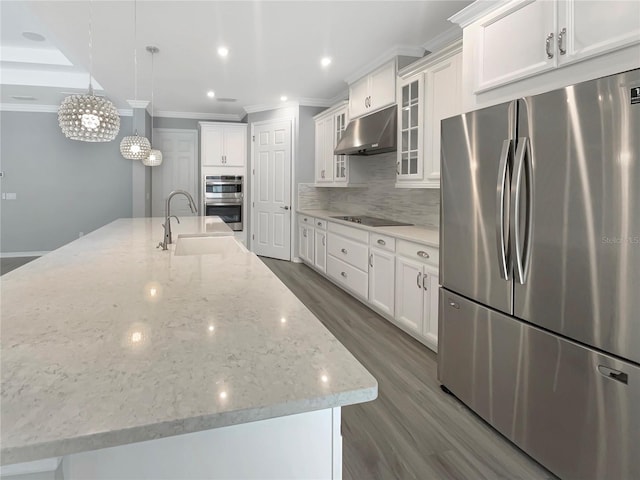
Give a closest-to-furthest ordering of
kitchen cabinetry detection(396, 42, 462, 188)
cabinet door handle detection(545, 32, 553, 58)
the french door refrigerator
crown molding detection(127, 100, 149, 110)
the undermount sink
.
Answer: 1. the french door refrigerator
2. cabinet door handle detection(545, 32, 553, 58)
3. the undermount sink
4. kitchen cabinetry detection(396, 42, 462, 188)
5. crown molding detection(127, 100, 149, 110)

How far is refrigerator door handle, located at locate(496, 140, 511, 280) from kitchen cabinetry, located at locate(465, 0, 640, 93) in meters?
0.45

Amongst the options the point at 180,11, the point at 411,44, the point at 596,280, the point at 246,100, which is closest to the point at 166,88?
the point at 246,100

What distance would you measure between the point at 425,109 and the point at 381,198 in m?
1.67

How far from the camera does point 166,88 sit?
5570mm

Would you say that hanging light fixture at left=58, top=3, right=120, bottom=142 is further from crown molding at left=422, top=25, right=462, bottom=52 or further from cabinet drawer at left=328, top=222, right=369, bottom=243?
crown molding at left=422, top=25, right=462, bottom=52

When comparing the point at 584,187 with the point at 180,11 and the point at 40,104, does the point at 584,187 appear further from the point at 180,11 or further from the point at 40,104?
the point at 40,104

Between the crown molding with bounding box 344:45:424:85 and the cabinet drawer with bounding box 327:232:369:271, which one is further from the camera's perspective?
the cabinet drawer with bounding box 327:232:369:271

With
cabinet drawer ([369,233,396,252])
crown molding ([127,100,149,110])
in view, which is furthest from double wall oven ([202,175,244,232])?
cabinet drawer ([369,233,396,252])

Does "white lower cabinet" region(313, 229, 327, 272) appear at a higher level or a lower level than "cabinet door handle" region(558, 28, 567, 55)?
lower

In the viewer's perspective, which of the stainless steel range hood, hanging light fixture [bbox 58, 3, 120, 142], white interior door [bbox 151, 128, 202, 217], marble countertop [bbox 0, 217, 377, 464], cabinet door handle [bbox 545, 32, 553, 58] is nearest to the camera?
marble countertop [bbox 0, 217, 377, 464]

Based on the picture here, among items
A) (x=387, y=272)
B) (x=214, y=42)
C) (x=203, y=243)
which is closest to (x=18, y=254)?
(x=214, y=42)

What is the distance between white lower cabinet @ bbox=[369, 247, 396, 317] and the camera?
11.4ft

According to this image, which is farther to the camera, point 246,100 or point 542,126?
point 246,100

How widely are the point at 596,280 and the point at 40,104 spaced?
7981 mm
